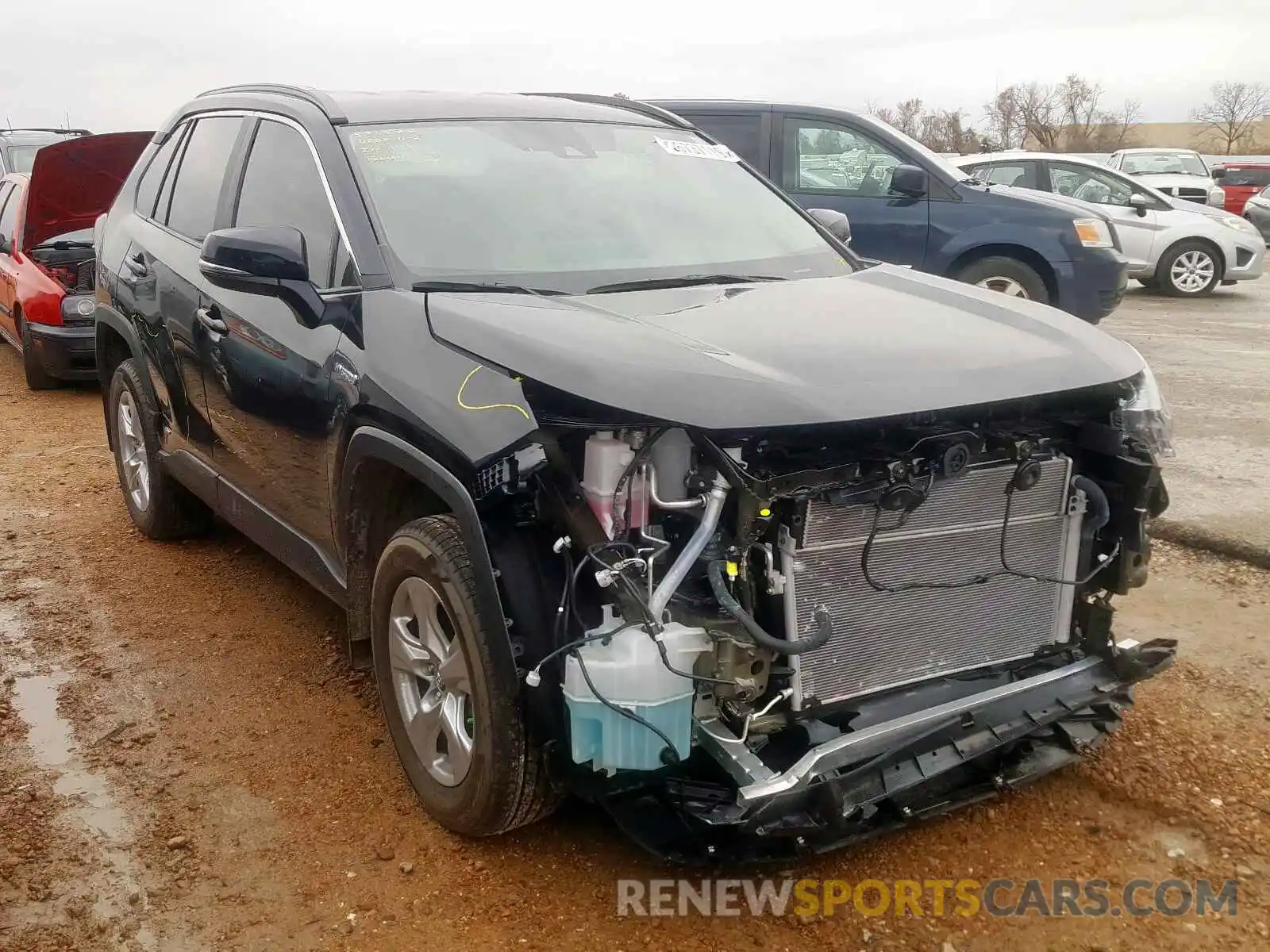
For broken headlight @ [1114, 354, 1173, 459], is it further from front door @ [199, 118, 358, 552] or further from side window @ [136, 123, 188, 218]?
side window @ [136, 123, 188, 218]

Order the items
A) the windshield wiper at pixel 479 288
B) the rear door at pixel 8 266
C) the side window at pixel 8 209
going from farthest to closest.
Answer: the side window at pixel 8 209 < the rear door at pixel 8 266 < the windshield wiper at pixel 479 288

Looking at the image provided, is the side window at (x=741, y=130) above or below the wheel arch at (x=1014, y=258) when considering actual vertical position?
above

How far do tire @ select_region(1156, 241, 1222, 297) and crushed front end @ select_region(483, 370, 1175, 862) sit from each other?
12.7 meters

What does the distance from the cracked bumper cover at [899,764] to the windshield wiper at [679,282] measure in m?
1.34

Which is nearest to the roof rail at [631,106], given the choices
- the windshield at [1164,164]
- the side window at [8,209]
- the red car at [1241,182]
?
the side window at [8,209]

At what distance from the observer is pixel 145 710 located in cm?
379

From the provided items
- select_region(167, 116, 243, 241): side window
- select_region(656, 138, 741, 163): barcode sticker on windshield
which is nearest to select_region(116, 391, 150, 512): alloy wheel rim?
select_region(167, 116, 243, 241): side window

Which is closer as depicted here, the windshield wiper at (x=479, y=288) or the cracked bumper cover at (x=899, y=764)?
the cracked bumper cover at (x=899, y=764)

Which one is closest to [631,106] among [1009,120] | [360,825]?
[360,825]

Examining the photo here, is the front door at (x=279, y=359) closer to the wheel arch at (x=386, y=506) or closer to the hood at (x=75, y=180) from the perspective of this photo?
the wheel arch at (x=386, y=506)

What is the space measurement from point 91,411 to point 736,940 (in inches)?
288

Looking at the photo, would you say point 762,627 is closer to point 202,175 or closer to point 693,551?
point 693,551

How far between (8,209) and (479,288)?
→ 8.71 metres

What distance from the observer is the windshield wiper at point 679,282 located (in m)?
3.28
